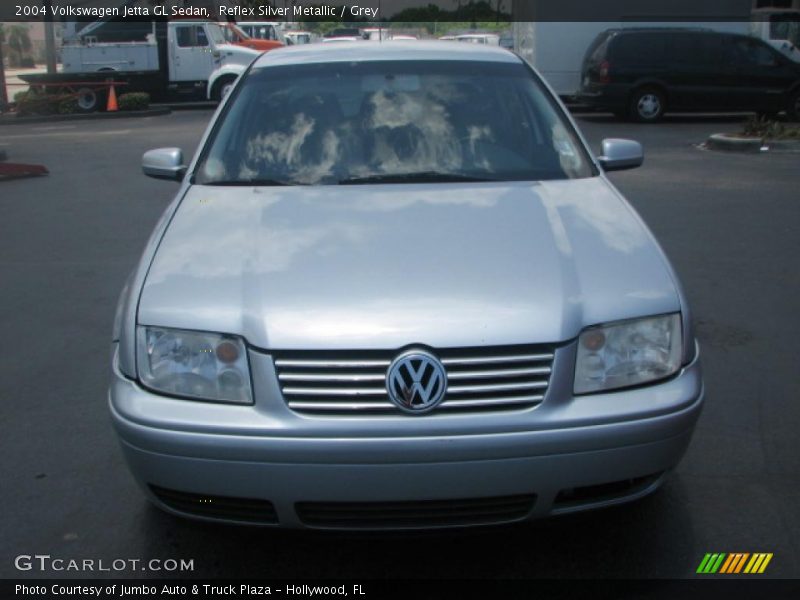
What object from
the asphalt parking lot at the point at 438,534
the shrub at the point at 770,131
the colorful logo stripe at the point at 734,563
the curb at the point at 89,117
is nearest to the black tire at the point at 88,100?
the curb at the point at 89,117

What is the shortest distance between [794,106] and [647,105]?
2643 mm

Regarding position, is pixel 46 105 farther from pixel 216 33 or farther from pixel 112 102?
pixel 216 33

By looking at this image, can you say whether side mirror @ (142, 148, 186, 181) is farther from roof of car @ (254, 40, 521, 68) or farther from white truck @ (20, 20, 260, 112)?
white truck @ (20, 20, 260, 112)

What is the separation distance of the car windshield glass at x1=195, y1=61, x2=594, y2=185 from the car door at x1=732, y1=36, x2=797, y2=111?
47.1 feet

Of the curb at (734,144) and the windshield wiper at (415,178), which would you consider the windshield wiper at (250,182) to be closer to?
the windshield wiper at (415,178)

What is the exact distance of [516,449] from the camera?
2664mm

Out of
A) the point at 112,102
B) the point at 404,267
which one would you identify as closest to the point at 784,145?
the point at 404,267

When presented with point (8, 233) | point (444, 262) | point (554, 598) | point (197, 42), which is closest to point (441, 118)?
point (444, 262)

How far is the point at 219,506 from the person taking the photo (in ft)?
9.27

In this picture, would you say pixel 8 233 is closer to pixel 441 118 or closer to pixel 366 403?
pixel 441 118

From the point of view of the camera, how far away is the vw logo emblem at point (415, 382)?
2.67m

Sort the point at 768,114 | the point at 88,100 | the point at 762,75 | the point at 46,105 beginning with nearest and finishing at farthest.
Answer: the point at 762,75, the point at 768,114, the point at 46,105, the point at 88,100

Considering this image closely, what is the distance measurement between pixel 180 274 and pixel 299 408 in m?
0.72

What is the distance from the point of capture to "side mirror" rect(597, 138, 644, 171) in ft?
14.9
